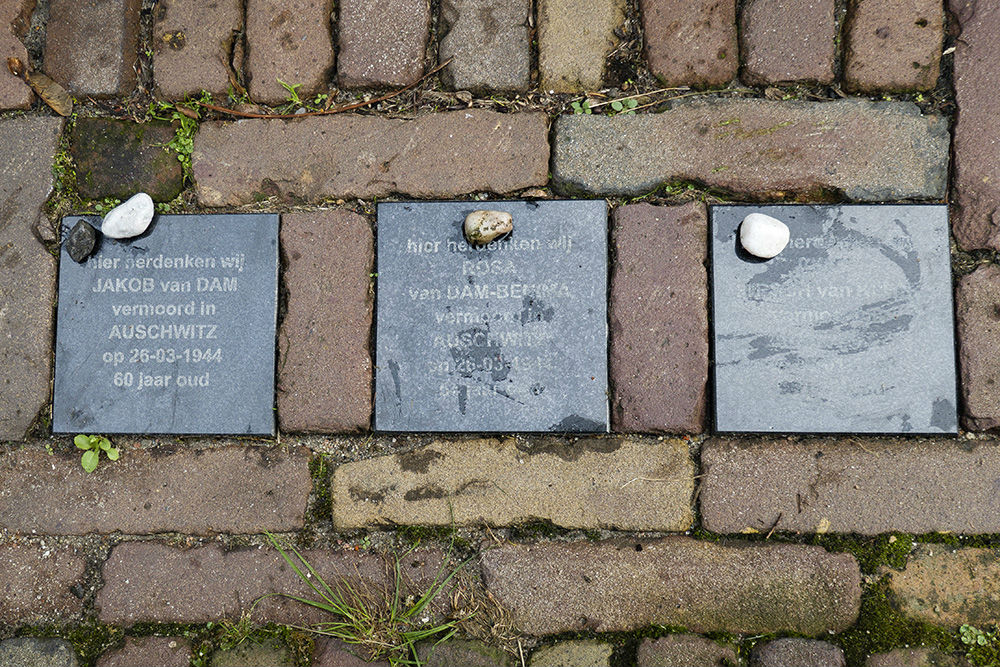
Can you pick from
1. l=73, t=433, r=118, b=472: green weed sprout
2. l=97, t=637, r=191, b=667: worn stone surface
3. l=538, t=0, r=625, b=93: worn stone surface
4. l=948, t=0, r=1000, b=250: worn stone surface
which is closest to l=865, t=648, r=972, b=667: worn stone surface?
l=948, t=0, r=1000, b=250: worn stone surface

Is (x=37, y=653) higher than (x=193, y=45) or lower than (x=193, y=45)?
lower

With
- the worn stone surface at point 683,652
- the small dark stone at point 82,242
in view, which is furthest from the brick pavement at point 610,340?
the small dark stone at point 82,242

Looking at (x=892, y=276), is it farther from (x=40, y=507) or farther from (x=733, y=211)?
(x=40, y=507)

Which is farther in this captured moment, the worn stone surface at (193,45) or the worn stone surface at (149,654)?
the worn stone surface at (193,45)

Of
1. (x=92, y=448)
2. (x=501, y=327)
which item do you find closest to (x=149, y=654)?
(x=92, y=448)

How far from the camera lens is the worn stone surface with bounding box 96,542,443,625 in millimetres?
1899

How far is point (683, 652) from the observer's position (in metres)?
1.83

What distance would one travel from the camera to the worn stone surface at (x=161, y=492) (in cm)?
194

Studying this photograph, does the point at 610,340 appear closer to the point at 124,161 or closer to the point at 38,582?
the point at 124,161

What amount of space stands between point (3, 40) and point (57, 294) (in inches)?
35.8

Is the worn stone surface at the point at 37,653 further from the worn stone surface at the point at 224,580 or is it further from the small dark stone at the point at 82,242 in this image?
the small dark stone at the point at 82,242

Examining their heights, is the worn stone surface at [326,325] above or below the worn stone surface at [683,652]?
above

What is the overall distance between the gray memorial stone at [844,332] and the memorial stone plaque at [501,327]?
16.0 inches

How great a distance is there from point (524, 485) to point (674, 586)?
549 mm
